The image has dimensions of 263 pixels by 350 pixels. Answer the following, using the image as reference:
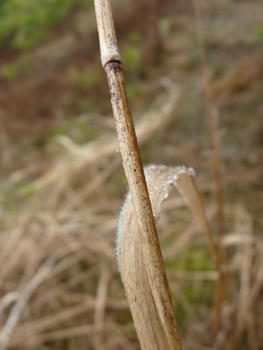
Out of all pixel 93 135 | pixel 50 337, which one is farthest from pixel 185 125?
pixel 50 337

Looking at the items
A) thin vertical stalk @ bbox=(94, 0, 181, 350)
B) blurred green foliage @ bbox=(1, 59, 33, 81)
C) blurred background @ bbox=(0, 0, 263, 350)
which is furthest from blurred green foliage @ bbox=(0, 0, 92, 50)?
thin vertical stalk @ bbox=(94, 0, 181, 350)

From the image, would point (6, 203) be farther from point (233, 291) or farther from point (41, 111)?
point (41, 111)

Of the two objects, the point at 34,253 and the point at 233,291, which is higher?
the point at 34,253

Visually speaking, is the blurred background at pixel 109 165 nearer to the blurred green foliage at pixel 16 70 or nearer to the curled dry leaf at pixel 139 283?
the blurred green foliage at pixel 16 70

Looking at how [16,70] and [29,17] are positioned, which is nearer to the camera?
[29,17]

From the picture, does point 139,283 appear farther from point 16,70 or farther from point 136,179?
point 16,70

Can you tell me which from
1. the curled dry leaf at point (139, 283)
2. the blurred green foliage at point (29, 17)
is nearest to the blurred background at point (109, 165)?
the blurred green foliage at point (29, 17)

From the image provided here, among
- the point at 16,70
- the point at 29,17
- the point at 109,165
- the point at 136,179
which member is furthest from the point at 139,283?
the point at 16,70
